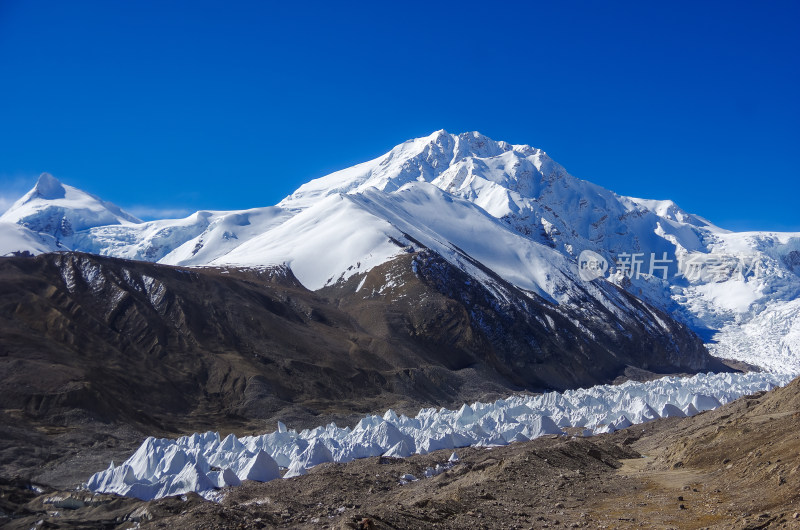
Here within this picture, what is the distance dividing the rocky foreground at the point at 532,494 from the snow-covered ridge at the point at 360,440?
2.16m

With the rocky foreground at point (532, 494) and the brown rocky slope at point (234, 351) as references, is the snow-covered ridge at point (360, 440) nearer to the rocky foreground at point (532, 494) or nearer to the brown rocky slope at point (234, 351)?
the rocky foreground at point (532, 494)

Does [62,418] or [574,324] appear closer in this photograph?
[62,418]

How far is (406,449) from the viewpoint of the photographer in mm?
50219

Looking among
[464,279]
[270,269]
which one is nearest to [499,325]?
[464,279]

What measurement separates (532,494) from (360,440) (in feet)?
86.3

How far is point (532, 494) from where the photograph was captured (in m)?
27.6

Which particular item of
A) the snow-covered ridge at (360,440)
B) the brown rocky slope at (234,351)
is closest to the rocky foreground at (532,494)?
the snow-covered ridge at (360,440)

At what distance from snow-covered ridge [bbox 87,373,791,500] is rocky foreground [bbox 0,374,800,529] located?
2.16 metres

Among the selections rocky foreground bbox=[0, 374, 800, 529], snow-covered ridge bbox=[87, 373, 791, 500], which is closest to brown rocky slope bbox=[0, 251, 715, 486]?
snow-covered ridge bbox=[87, 373, 791, 500]

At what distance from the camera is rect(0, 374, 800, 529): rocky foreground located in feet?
71.9

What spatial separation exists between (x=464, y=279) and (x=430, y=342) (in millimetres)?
26911

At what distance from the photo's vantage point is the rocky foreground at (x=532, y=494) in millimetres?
21922

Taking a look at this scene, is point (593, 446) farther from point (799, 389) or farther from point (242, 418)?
point (242, 418)

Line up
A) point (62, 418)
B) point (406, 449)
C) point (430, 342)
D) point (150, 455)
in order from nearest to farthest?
point (150, 455)
point (406, 449)
point (62, 418)
point (430, 342)
